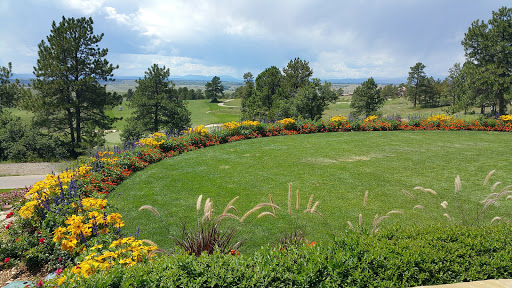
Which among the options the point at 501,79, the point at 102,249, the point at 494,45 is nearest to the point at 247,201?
the point at 102,249

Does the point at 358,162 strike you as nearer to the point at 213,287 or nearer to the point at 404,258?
the point at 404,258

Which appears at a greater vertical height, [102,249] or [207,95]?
[207,95]

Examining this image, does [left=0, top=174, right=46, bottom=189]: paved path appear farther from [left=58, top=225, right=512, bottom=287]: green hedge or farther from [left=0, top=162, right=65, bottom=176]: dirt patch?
[left=58, top=225, right=512, bottom=287]: green hedge

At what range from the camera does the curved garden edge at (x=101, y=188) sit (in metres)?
3.58

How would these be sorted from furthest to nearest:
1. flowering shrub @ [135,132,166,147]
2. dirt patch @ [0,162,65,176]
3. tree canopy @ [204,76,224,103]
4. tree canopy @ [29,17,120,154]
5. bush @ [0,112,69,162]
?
1. tree canopy @ [204,76,224,103]
2. tree canopy @ [29,17,120,154]
3. bush @ [0,112,69,162]
4. dirt patch @ [0,162,65,176]
5. flowering shrub @ [135,132,166,147]

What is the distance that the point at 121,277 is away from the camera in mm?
2598

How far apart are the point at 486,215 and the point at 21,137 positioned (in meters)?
25.9

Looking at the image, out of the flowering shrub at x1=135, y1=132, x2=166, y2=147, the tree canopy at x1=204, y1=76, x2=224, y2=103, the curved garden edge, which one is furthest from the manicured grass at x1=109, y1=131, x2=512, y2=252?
the tree canopy at x1=204, y1=76, x2=224, y2=103

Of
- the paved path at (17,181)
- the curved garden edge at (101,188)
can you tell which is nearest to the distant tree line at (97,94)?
the curved garden edge at (101,188)

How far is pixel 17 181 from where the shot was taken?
9992mm

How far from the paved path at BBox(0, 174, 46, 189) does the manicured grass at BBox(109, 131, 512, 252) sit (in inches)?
188

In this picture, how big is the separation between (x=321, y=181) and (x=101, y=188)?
5378mm

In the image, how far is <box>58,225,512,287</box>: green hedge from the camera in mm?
2598

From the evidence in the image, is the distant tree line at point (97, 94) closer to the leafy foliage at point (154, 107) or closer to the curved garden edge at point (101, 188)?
the leafy foliage at point (154, 107)
